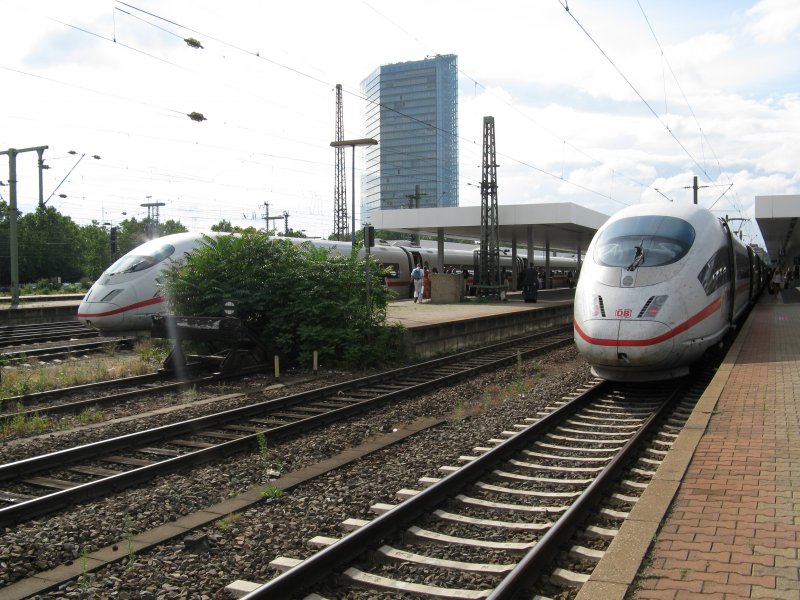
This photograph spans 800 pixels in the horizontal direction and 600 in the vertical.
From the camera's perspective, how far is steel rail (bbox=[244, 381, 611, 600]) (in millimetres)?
3943

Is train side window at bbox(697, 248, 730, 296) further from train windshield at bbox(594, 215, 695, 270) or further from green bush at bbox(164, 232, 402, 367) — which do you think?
green bush at bbox(164, 232, 402, 367)

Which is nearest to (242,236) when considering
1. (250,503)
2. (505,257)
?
(250,503)

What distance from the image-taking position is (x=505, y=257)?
42.7 meters

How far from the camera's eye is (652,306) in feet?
31.0

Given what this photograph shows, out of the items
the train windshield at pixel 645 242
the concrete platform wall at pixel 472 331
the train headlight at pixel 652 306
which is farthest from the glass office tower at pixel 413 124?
the train headlight at pixel 652 306

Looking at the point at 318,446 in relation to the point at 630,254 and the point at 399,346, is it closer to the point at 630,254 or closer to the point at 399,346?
the point at 630,254

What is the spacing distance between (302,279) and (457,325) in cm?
491

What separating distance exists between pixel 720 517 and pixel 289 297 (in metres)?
10.8

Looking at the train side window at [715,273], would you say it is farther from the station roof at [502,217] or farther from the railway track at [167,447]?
the station roof at [502,217]

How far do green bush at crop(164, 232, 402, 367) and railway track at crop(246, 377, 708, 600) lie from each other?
6764 millimetres

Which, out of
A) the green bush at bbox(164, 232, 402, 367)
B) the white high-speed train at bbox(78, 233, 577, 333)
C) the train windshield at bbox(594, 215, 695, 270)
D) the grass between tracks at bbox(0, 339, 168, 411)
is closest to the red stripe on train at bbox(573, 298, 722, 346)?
the train windshield at bbox(594, 215, 695, 270)

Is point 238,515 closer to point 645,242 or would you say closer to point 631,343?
point 631,343

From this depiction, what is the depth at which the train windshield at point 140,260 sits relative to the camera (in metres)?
16.6

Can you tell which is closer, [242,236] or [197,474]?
[197,474]
